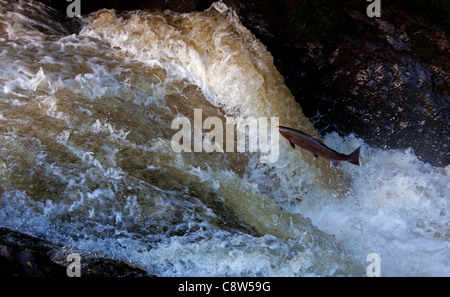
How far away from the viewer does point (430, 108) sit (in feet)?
14.8

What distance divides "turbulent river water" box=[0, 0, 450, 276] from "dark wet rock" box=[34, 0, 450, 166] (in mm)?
180

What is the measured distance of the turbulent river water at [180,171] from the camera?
3.28 m

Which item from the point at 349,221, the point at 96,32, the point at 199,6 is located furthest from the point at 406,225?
the point at 96,32

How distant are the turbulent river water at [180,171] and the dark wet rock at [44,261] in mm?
106

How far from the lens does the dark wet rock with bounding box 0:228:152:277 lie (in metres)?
2.71

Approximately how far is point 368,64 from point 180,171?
91.8 inches

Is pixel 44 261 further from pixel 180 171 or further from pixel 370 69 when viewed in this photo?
pixel 370 69

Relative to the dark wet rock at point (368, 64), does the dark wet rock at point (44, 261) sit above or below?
below

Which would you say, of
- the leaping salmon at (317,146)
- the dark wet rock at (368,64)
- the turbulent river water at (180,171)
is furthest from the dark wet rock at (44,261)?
the dark wet rock at (368,64)

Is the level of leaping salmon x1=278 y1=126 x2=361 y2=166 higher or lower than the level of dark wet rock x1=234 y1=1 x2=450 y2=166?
lower

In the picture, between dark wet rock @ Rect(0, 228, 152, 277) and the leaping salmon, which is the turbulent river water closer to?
dark wet rock @ Rect(0, 228, 152, 277)

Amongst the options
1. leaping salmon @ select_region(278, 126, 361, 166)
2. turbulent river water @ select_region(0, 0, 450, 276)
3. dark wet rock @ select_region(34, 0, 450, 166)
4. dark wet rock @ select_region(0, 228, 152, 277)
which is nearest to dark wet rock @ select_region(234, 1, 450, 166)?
dark wet rock @ select_region(34, 0, 450, 166)

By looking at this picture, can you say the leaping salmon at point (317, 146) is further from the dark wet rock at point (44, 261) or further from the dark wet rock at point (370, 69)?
the dark wet rock at point (44, 261)
